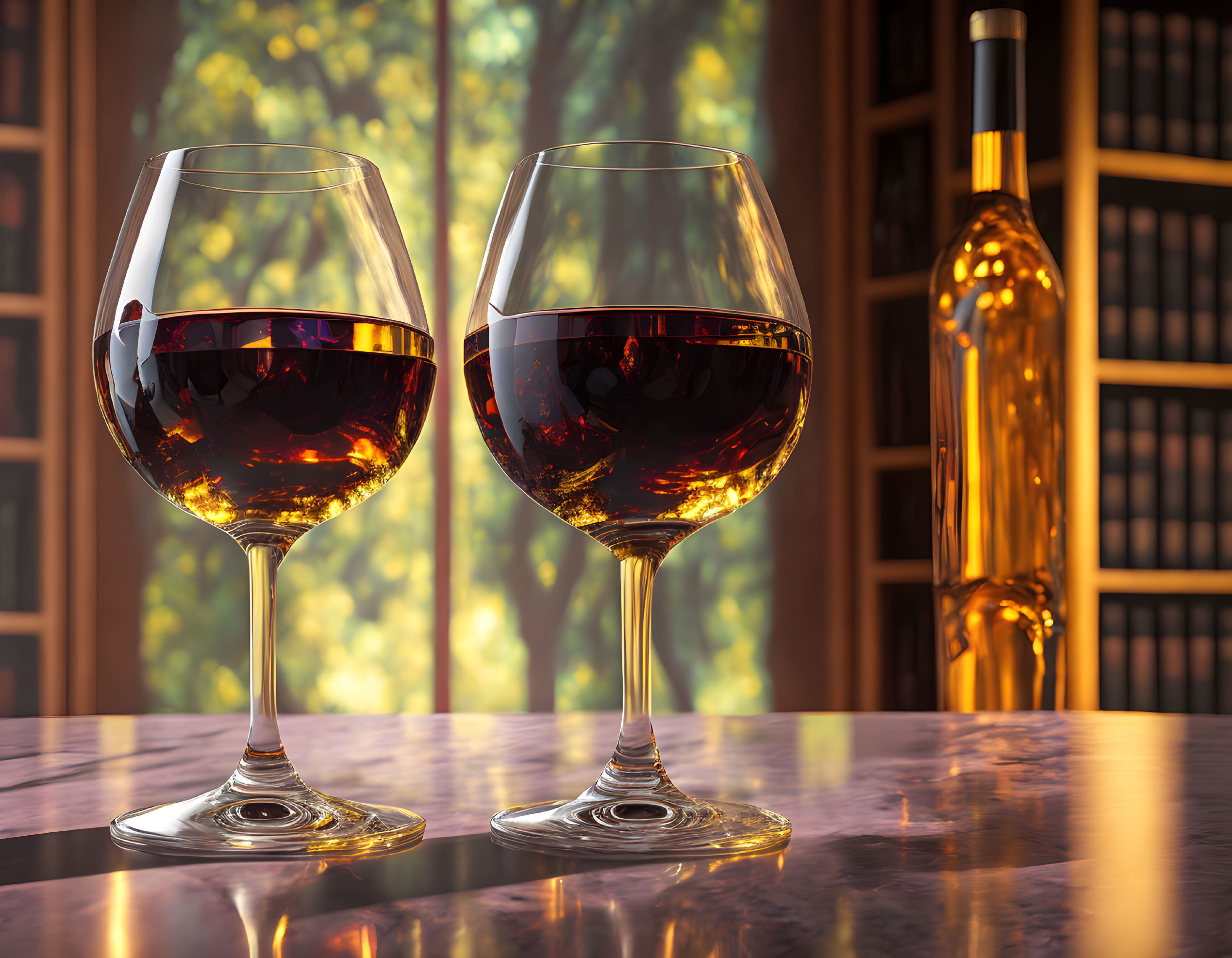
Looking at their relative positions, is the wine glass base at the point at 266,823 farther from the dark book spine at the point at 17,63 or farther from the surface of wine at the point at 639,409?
the dark book spine at the point at 17,63

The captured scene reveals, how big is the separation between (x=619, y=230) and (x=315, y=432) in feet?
0.45

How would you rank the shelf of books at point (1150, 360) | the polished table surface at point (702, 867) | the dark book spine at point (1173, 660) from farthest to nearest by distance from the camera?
the dark book spine at point (1173, 660)
the shelf of books at point (1150, 360)
the polished table surface at point (702, 867)

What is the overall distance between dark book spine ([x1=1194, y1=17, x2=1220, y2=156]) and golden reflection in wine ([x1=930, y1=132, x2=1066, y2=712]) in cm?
142

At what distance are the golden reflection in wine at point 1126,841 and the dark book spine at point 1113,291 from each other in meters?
2.13

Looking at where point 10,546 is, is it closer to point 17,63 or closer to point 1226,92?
point 17,63

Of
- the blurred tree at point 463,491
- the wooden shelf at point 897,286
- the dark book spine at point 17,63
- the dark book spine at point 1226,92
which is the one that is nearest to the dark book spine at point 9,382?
the blurred tree at point 463,491

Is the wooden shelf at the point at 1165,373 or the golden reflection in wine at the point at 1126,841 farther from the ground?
the wooden shelf at the point at 1165,373

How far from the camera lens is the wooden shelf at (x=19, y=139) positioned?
8.77ft

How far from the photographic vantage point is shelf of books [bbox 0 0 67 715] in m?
2.71

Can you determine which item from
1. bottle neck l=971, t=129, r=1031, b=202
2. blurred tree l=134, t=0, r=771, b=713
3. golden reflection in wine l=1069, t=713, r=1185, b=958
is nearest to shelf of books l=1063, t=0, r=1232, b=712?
blurred tree l=134, t=0, r=771, b=713

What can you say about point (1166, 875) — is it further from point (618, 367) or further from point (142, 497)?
point (142, 497)

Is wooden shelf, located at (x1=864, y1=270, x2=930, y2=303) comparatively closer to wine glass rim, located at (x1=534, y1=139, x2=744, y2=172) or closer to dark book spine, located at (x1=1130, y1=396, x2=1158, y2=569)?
dark book spine, located at (x1=1130, y1=396, x2=1158, y2=569)

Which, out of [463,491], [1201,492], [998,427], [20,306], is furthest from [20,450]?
[1201,492]

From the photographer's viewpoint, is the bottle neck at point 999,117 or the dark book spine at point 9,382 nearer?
the bottle neck at point 999,117
